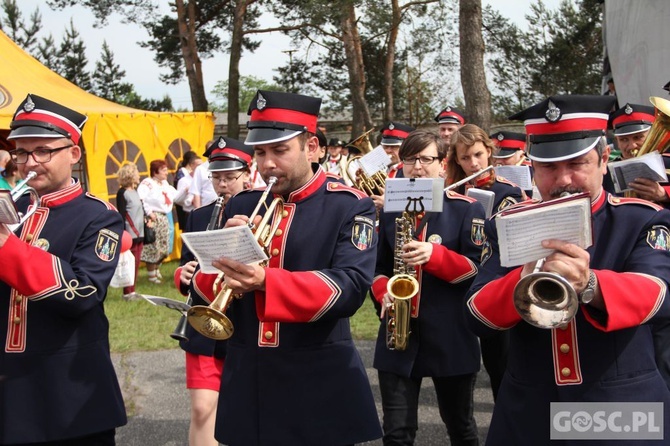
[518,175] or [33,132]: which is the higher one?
[518,175]

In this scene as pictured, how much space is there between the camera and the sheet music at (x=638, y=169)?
4.72 m

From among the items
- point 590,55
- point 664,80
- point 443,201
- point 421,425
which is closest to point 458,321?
point 443,201

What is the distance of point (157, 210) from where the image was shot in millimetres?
13695

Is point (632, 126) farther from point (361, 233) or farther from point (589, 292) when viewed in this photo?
point (589, 292)

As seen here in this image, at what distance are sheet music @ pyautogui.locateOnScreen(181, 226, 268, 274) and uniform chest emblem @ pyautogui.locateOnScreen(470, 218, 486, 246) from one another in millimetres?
2199

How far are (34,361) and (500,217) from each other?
2360 millimetres

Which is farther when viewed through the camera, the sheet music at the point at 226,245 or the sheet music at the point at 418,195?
the sheet music at the point at 418,195

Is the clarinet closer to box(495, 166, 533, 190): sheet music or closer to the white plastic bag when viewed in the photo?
box(495, 166, 533, 190): sheet music

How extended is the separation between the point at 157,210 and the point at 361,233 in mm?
10507

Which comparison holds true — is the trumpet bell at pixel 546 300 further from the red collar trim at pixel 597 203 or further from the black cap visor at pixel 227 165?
the black cap visor at pixel 227 165

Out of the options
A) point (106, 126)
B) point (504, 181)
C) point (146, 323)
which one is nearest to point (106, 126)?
point (106, 126)

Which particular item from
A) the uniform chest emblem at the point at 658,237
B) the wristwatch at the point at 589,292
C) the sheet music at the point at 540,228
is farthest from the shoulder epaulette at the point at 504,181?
the sheet music at the point at 540,228

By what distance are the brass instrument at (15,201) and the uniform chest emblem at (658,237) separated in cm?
244

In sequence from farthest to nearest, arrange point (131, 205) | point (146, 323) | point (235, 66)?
point (235, 66), point (131, 205), point (146, 323)
